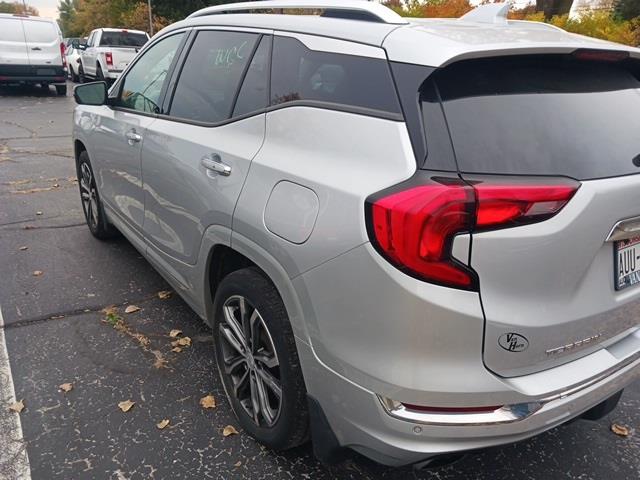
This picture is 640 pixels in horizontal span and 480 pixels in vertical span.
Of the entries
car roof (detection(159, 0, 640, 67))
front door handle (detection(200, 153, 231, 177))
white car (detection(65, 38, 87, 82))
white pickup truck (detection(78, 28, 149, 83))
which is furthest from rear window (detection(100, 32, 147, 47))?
car roof (detection(159, 0, 640, 67))

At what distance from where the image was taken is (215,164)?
97.7 inches

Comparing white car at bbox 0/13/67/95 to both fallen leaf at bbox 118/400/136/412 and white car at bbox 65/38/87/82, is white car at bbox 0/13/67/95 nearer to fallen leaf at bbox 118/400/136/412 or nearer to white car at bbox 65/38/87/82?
white car at bbox 65/38/87/82

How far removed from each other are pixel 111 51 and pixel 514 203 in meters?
18.6

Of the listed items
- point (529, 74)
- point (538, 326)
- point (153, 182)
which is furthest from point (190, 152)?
point (538, 326)

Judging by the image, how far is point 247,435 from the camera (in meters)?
2.58

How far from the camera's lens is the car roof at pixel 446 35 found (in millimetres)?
1751

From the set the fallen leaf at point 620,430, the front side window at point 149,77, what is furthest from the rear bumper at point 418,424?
the front side window at point 149,77

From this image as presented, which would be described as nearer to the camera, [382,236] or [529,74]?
[382,236]

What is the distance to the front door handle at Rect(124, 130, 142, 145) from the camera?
3.38 meters

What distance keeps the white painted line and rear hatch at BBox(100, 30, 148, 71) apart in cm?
1620

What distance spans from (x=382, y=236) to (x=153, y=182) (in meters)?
1.92

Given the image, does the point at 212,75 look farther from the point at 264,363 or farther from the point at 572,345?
the point at 572,345

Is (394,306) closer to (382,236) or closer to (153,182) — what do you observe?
(382,236)

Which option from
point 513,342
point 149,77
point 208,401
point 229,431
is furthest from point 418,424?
point 149,77
